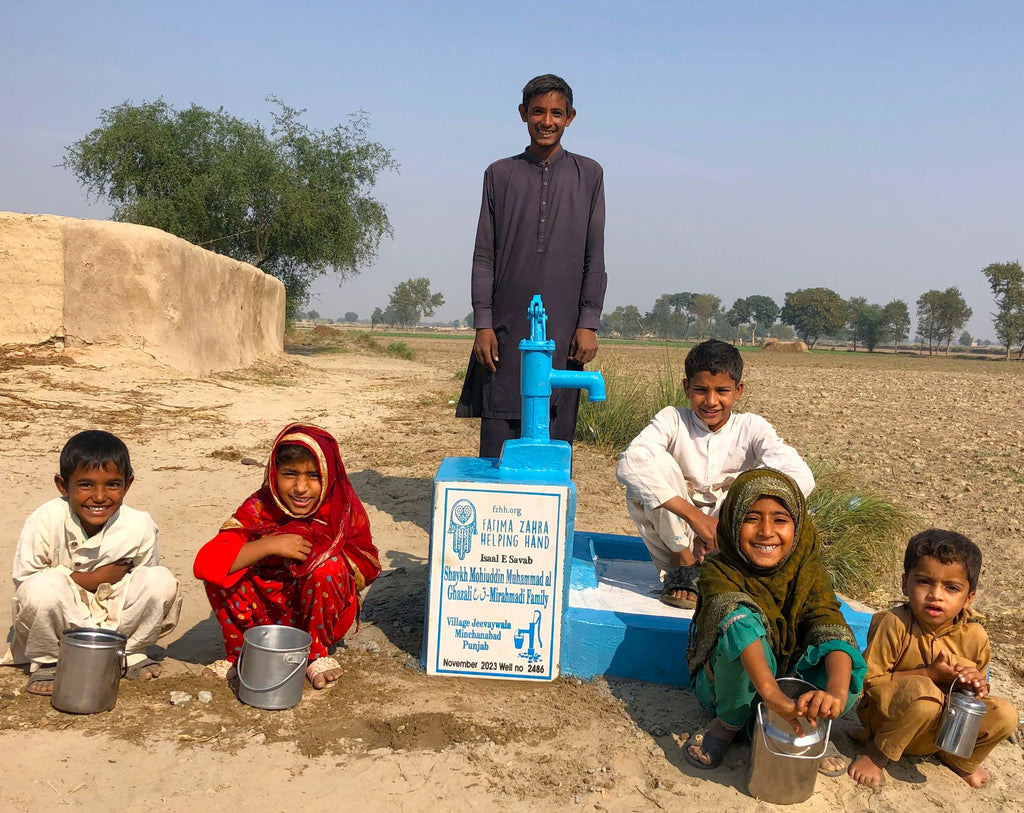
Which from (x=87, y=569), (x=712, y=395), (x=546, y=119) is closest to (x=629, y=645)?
(x=712, y=395)

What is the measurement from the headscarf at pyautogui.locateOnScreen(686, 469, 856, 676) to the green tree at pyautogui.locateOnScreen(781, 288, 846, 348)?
97430 mm

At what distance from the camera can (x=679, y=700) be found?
281 centimetres

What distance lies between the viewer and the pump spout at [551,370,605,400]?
3.03 metres

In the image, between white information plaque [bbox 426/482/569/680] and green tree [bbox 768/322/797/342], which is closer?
white information plaque [bbox 426/482/569/680]

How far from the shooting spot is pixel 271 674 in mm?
2590

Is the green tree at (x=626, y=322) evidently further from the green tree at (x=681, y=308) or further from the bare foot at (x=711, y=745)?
the bare foot at (x=711, y=745)

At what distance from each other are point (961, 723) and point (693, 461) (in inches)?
48.2

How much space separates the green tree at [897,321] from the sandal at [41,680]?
102686 mm

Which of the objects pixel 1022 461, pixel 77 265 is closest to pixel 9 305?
pixel 77 265

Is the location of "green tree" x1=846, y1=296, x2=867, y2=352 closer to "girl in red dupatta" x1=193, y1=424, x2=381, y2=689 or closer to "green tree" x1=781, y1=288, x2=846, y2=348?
"green tree" x1=781, y1=288, x2=846, y2=348

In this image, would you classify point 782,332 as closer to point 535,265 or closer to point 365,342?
point 365,342

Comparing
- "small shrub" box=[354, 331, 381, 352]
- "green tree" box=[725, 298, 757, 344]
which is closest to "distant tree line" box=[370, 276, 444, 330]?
"green tree" box=[725, 298, 757, 344]

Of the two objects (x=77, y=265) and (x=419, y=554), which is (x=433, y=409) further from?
(x=419, y=554)

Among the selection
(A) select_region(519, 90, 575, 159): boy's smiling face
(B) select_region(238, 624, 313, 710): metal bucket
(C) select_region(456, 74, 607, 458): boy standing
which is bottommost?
(B) select_region(238, 624, 313, 710): metal bucket
